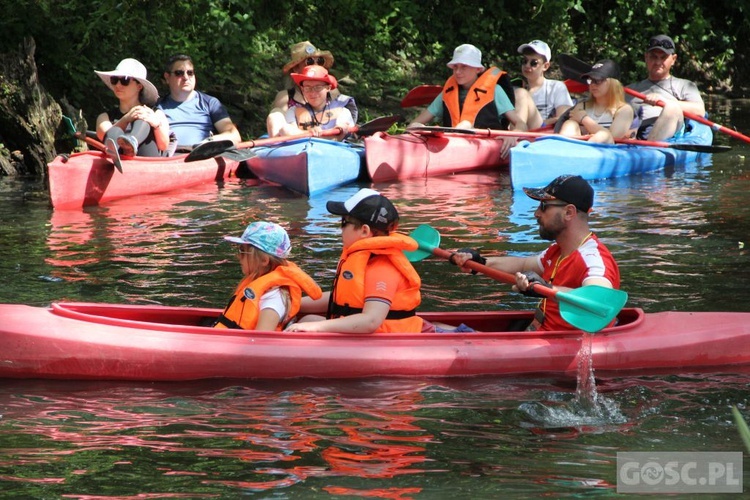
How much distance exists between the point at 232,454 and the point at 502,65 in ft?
43.2

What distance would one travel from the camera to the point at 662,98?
36.2 feet

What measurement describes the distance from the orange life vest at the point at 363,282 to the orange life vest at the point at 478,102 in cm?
595

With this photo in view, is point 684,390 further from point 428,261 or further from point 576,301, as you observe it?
point 428,261

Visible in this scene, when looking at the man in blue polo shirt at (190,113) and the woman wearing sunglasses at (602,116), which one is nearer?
the man in blue polo shirt at (190,113)

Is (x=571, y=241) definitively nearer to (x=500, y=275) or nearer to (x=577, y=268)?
(x=577, y=268)

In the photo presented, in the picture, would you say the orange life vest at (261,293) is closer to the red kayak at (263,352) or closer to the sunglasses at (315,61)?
the red kayak at (263,352)

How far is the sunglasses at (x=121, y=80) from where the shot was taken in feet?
30.9

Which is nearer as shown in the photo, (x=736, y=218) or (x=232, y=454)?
(x=232, y=454)

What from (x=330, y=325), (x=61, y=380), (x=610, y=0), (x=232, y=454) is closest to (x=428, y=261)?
(x=330, y=325)

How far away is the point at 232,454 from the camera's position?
4297mm

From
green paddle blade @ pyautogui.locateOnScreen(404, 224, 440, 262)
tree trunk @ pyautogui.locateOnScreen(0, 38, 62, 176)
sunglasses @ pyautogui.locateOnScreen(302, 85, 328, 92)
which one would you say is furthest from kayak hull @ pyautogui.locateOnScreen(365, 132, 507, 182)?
green paddle blade @ pyautogui.locateOnScreen(404, 224, 440, 262)

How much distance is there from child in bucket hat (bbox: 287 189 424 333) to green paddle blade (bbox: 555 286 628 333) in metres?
0.67

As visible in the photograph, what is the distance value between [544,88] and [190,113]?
3537 millimetres

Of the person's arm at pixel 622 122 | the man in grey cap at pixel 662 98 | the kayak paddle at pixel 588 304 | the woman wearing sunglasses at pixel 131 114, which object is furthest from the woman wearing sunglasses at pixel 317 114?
the kayak paddle at pixel 588 304
